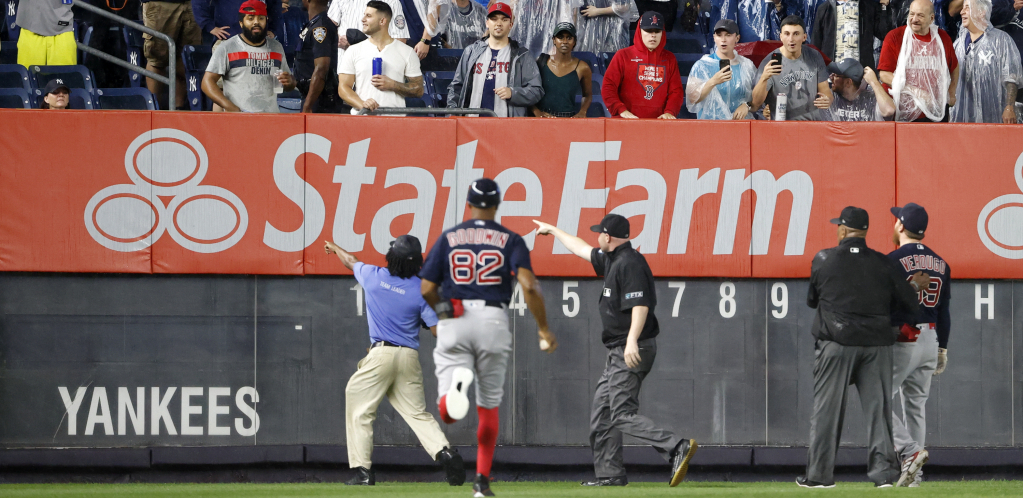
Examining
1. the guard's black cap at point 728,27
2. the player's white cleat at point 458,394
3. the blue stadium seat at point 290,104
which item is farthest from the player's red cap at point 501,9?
the player's white cleat at point 458,394

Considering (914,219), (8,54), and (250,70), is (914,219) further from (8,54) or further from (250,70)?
(8,54)

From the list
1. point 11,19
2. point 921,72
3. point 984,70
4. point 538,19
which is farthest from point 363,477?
point 11,19

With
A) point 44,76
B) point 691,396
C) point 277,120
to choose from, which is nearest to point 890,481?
point 691,396

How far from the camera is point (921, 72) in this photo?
1081 cm

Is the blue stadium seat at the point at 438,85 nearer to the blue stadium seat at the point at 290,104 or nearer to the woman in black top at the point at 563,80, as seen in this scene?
the blue stadium seat at the point at 290,104

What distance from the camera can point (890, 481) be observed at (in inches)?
327

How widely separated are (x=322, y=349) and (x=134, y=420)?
5.73 feet

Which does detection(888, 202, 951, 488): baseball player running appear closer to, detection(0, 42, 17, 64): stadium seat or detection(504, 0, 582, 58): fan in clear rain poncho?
detection(504, 0, 582, 58): fan in clear rain poncho

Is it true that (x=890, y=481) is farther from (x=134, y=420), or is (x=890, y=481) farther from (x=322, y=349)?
(x=134, y=420)

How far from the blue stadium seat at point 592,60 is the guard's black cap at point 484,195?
5.37 m

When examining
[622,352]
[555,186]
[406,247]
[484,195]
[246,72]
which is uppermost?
[246,72]

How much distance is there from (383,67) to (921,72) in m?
5.15

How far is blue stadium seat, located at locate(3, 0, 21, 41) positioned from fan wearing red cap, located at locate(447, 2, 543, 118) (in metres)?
6.21

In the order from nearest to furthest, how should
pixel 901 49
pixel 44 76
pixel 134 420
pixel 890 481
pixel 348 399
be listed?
pixel 890 481 < pixel 348 399 < pixel 134 420 < pixel 901 49 < pixel 44 76
